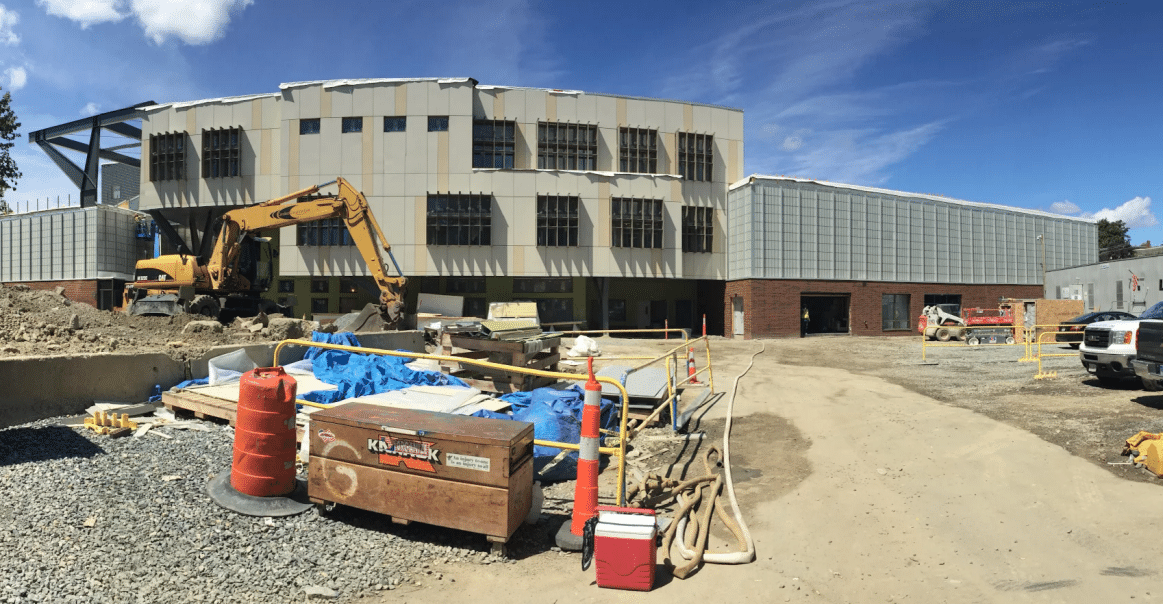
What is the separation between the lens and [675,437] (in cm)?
905

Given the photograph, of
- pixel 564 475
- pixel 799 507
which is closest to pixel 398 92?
pixel 564 475

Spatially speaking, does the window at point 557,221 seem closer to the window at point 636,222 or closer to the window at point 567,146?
the window at point 567,146

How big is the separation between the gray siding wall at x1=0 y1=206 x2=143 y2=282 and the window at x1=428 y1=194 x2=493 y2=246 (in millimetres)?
21636

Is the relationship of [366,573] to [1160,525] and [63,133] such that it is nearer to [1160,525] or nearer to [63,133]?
[1160,525]

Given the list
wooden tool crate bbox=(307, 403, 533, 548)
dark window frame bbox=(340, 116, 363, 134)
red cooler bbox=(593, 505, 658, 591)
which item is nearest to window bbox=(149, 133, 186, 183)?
dark window frame bbox=(340, 116, 363, 134)

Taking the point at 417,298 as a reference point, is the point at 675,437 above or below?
below

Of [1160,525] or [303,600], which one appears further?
[1160,525]

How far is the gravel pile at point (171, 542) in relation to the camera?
402cm

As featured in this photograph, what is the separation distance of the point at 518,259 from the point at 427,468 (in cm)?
2448

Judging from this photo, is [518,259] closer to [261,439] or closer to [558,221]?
[558,221]

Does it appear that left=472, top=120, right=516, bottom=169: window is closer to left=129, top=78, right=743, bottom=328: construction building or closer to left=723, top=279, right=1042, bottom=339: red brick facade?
left=129, top=78, right=743, bottom=328: construction building

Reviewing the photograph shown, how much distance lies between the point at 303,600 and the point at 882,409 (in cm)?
936

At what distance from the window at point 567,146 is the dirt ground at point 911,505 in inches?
807

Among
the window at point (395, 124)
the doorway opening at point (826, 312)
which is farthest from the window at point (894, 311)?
the window at point (395, 124)
